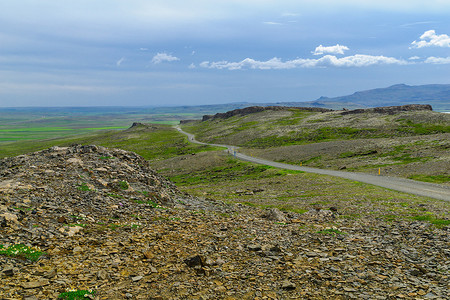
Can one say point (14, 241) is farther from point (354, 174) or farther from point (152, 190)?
point (354, 174)

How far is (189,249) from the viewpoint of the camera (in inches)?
651

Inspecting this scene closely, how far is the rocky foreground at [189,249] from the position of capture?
12.4 metres

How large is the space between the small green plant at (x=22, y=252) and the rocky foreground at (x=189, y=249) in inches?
11.3

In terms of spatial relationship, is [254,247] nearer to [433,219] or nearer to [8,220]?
[8,220]

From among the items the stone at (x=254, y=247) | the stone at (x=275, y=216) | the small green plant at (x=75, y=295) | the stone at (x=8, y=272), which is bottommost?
the stone at (x=275, y=216)

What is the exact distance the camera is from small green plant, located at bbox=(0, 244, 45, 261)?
13430 millimetres

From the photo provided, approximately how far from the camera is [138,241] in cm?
1691

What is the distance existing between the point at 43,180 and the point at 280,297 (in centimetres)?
2170

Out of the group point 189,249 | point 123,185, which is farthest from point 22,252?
point 123,185

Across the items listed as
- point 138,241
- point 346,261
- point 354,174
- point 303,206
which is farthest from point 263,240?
point 354,174

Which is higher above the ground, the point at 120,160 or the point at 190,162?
the point at 120,160

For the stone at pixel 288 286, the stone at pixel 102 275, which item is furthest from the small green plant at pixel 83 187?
the stone at pixel 288 286

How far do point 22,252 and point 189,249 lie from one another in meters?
8.13

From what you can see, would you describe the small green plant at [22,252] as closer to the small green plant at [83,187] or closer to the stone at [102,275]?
the stone at [102,275]
